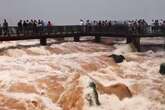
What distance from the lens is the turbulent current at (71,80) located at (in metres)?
18.1

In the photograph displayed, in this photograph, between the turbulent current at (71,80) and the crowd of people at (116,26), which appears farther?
the crowd of people at (116,26)

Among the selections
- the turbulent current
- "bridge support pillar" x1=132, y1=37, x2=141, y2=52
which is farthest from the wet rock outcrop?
"bridge support pillar" x1=132, y1=37, x2=141, y2=52

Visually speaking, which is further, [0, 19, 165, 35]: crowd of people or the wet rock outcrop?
[0, 19, 165, 35]: crowd of people

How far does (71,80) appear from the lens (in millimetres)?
20453

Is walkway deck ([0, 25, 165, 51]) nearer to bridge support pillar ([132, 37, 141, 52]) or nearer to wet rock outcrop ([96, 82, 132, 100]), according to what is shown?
bridge support pillar ([132, 37, 141, 52])

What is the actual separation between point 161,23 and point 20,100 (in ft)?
81.9

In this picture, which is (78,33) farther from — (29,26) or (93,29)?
(29,26)

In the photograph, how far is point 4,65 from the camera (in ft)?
76.7

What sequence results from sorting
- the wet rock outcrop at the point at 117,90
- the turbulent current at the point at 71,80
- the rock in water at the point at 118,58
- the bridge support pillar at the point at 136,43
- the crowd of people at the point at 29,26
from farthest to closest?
the bridge support pillar at the point at 136,43 → the crowd of people at the point at 29,26 → the rock in water at the point at 118,58 → the wet rock outcrop at the point at 117,90 → the turbulent current at the point at 71,80

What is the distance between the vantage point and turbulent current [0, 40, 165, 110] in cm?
1814

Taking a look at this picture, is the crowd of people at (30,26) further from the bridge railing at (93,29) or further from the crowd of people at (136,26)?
the crowd of people at (136,26)

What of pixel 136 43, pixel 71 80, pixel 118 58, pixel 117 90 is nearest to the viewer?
pixel 117 90

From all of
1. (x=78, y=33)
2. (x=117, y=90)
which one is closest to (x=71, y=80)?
(x=117, y=90)

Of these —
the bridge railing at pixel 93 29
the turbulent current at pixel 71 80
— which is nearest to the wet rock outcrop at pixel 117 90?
the turbulent current at pixel 71 80
